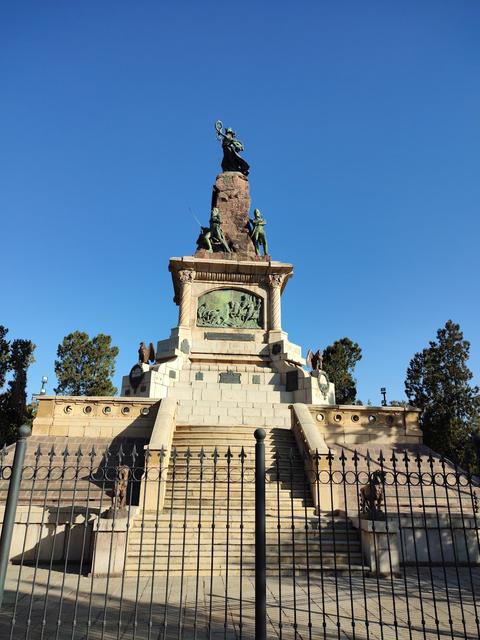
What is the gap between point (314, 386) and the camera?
19578mm

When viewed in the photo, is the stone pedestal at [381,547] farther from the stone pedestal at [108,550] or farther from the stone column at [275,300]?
the stone column at [275,300]

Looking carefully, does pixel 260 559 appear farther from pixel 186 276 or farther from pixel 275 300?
pixel 186 276

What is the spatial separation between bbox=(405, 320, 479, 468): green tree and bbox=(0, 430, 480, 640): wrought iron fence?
17.8 m

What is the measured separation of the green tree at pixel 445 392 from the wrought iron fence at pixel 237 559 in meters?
17.8

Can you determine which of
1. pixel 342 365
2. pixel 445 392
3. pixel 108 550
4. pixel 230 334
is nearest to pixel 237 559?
pixel 108 550

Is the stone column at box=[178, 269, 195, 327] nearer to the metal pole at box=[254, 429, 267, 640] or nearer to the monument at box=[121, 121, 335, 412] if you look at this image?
the monument at box=[121, 121, 335, 412]

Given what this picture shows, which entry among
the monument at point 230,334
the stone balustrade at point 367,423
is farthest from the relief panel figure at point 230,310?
the stone balustrade at point 367,423

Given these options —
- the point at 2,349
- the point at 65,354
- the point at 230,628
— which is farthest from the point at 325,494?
the point at 65,354

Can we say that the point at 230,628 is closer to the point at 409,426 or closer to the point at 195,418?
the point at 195,418

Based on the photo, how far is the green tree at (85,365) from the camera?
4141 cm

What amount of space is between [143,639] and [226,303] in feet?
64.3

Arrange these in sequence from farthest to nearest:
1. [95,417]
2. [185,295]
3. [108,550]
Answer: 1. [185,295]
2. [95,417]
3. [108,550]

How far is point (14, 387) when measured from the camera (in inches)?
1053

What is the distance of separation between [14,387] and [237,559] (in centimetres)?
2222
